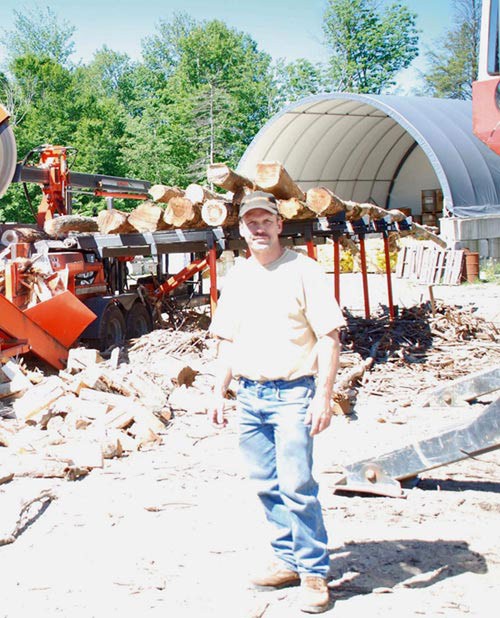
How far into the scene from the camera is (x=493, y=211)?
26.1m

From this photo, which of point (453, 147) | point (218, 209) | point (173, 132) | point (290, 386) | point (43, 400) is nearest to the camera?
point (290, 386)

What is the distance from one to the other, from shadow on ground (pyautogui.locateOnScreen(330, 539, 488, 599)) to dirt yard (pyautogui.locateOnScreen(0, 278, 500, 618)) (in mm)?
10

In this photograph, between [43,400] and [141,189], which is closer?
[43,400]

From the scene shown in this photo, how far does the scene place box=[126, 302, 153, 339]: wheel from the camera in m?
12.2

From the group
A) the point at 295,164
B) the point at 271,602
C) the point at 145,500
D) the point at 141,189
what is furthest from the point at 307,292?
the point at 295,164

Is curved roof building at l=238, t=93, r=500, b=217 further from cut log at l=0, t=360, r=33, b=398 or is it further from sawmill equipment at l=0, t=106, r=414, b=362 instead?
cut log at l=0, t=360, r=33, b=398

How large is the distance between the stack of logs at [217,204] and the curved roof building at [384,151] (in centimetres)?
1523

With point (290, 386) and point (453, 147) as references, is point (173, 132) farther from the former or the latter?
point (290, 386)

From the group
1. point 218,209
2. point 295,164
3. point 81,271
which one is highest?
point 295,164

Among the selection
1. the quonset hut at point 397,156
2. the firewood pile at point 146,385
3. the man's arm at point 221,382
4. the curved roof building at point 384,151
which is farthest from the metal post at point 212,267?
the curved roof building at point 384,151

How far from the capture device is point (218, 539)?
4.91 meters

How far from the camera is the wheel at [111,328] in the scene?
11.2 metres

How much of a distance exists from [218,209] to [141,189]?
7.07 m

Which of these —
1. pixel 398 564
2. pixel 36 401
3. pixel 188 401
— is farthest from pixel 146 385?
pixel 398 564
